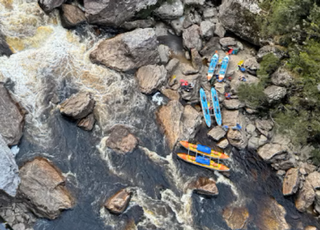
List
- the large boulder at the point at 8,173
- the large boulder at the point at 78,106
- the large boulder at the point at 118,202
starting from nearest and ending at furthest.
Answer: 1. the large boulder at the point at 8,173
2. the large boulder at the point at 118,202
3. the large boulder at the point at 78,106

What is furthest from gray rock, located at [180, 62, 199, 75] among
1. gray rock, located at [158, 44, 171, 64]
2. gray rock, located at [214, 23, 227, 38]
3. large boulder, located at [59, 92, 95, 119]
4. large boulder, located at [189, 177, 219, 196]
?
large boulder, located at [189, 177, 219, 196]

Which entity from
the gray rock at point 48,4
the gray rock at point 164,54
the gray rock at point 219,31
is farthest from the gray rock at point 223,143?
the gray rock at point 48,4

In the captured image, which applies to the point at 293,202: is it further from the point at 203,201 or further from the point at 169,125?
the point at 169,125

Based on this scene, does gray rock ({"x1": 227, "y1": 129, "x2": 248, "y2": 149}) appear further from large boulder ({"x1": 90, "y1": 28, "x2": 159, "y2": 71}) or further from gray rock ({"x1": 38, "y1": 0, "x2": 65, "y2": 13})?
gray rock ({"x1": 38, "y1": 0, "x2": 65, "y2": 13})

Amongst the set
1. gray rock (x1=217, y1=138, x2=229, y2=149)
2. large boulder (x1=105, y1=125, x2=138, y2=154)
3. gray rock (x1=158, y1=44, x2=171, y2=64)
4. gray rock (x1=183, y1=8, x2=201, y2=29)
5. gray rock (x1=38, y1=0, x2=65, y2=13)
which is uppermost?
gray rock (x1=38, y1=0, x2=65, y2=13)

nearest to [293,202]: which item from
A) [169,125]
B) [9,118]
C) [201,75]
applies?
[169,125]

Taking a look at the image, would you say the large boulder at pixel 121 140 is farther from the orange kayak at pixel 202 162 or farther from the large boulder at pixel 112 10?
the large boulder at pixel 112 10
